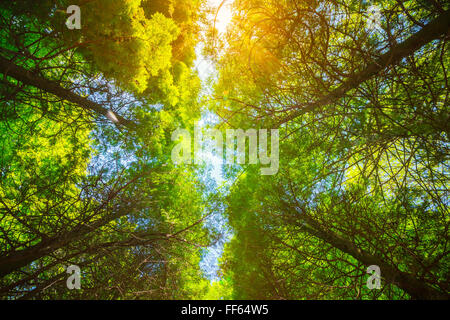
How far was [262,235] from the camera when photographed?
4.72m

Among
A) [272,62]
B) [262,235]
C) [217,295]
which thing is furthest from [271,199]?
[217,295]

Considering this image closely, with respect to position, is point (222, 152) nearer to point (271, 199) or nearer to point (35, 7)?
point (271, 199)

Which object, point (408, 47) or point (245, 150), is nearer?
point (408, 47)

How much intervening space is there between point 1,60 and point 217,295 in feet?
31.8
